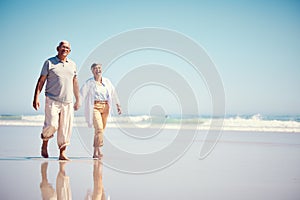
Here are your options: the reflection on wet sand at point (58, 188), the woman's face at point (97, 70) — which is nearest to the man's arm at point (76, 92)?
the woman's face at point (97, 70)

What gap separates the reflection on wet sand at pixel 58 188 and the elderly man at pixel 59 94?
1260mm

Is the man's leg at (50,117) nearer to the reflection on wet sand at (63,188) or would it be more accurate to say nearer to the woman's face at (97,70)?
the reflection on wet sand at (63,188)

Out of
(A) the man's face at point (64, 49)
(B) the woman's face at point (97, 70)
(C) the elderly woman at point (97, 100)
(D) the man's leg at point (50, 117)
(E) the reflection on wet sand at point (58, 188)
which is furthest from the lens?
(B) the woman's face at point (97, 70)

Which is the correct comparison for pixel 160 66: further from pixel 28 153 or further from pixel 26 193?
pixel 26 193

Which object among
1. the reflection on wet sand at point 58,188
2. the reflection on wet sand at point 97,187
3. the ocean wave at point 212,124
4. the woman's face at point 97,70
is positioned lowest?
the reflection on wet sand at point 97,187

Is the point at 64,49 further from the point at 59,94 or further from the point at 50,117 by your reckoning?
the point at 50,117

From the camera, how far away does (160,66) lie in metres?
15.4

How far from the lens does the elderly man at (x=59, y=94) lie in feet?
19.2

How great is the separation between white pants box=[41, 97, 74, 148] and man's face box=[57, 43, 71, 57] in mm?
794

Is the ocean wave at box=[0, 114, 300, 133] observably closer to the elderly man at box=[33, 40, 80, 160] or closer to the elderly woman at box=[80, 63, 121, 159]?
the elderly woman at box=[80, 63, 121, 159]

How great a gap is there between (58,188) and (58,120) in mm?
2489

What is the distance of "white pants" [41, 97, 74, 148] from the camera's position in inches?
229

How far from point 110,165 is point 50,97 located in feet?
4.98

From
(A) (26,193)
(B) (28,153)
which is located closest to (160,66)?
(B) (28,153)
